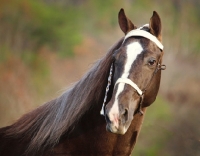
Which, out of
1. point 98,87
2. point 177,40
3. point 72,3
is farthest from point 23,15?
point 98,87

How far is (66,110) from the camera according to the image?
2.44 metres

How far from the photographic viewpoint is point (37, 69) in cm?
569

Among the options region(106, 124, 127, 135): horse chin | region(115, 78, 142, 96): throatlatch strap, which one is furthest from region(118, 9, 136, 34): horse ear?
region(106, 124, 127, 135): horse chin

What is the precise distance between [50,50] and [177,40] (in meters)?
1.72

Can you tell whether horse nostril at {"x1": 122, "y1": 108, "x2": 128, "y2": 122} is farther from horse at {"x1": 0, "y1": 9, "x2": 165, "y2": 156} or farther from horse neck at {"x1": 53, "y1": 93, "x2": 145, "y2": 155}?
horse neck at {"x1": 53, "y1": 93, "x2": 145, "y2": 155}

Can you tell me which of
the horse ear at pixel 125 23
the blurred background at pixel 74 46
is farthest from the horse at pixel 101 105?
the blurred background at pixel 74 46

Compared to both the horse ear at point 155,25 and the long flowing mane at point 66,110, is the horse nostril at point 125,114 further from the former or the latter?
the horse ear at point 155,25

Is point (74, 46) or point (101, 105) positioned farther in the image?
point (74, 46)

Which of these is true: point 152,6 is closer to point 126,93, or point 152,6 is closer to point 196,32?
point 196,32

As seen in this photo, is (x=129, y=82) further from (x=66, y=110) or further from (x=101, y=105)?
(x=66, y=110)

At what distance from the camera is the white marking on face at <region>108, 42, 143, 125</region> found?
212cm

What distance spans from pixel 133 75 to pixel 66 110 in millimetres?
460

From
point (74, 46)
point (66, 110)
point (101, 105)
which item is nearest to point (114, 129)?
point (101, 105)

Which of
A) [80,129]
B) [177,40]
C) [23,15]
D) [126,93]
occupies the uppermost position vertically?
[23,15]
